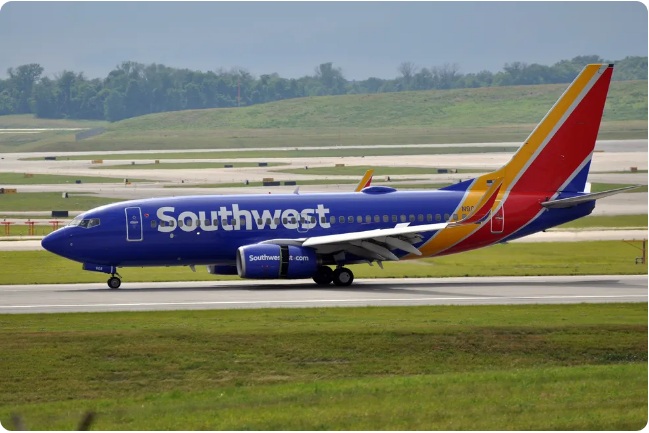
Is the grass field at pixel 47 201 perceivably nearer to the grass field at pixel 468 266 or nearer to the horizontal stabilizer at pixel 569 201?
the grass field at pixel 468 266

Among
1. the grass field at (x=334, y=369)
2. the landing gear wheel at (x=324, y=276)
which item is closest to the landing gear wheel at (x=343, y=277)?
the landing gear wheel at (x=324, y=276)

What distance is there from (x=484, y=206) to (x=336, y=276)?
5902 mm

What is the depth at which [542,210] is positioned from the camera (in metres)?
46.7

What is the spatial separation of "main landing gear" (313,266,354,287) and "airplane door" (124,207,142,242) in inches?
256

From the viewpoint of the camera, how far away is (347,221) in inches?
1810

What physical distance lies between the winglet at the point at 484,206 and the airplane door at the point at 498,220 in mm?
422

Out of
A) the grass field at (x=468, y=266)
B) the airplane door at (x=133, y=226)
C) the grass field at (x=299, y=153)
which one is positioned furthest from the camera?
the grass field at (x=299, y=153)

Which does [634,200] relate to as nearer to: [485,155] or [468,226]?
[468,226]

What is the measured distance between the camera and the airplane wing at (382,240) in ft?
143

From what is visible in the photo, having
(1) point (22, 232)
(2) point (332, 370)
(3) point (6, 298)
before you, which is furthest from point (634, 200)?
(2) point (332, 370)

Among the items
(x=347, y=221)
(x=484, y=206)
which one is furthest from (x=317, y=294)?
(x=484, y=206)

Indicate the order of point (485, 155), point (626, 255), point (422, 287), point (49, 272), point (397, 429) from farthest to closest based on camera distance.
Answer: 1. point (485, 155)
2. point (626, 255)
3. point (49, 272)
4. point (422, 287)
5. point (397, 429)

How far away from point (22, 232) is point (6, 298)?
32190 mm

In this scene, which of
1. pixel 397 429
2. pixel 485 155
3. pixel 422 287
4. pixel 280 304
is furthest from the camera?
pixel 485 155
